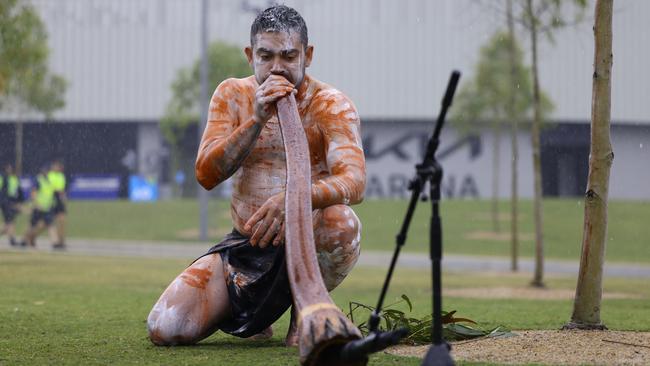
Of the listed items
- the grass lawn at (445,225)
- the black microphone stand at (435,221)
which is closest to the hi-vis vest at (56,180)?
the grass lawn at (445,225)

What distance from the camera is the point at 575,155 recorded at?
184 feet

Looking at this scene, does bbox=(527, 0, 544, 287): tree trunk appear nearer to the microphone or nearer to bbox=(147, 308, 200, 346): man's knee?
bbox=(147, 308, 200, 346): man's knee

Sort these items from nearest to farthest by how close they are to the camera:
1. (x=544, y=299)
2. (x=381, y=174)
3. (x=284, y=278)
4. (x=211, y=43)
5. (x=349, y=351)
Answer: (x=349, y=351) < (x=284, y=278) < (x=544, y=299) < (x=211, y=43) < (x=381, y=174)

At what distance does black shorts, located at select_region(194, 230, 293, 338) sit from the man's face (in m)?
0.88

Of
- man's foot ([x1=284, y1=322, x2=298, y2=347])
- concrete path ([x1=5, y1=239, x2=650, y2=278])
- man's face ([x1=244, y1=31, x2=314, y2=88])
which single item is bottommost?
concrete path ([x1=5, y1=239, x2=650, y2=278])

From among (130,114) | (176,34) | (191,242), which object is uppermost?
(176,34)

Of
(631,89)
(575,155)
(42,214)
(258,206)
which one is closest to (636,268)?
(42,214)

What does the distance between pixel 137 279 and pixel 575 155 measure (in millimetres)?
43685

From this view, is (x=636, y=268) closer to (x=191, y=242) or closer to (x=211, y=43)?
(x=191, y=242)

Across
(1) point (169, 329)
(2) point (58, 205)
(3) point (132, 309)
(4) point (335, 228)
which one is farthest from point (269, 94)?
(2) point (58, 205)

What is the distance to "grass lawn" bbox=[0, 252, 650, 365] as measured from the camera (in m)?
5.70

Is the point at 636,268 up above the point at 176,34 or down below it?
below

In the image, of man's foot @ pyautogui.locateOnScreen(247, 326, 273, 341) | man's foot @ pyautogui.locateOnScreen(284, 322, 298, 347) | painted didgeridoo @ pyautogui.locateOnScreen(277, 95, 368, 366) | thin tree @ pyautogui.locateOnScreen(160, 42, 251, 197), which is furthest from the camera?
thin tree @ pyautogui.locateOnScreen(160, 42, 251, 197)

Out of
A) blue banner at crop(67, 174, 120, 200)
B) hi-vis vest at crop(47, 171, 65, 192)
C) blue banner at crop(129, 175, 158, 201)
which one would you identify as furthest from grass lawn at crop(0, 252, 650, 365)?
blue banner at crop(67, 174, 120, 200)
